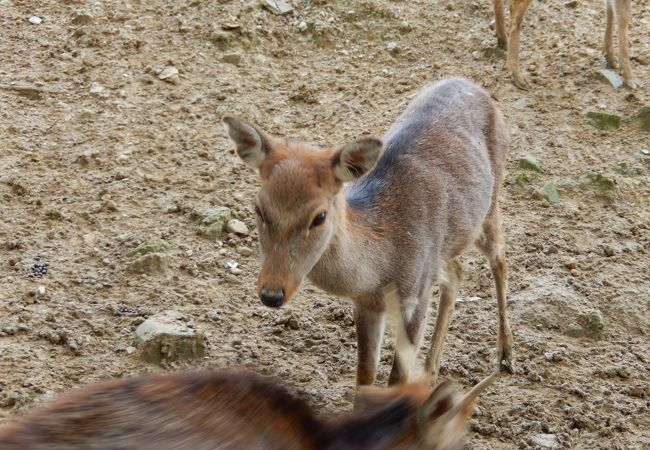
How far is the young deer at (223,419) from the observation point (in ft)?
7.63

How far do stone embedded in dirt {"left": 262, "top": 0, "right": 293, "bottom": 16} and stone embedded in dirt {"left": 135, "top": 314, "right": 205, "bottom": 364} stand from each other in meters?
4.32

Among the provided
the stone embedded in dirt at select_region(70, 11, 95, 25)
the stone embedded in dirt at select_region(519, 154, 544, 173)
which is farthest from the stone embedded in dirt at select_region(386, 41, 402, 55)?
the stone embedded in dirt at select_region(70, 11, 95, 25)

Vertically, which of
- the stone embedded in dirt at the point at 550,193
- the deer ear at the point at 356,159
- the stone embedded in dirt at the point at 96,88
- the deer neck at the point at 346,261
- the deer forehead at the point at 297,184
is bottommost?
the stone embedded in dirt at the point at 550,193

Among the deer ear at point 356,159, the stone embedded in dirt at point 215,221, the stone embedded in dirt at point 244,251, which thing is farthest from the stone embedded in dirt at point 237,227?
the deer ear at point 356,159

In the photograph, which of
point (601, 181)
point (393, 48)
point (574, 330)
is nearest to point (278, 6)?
point (393, 48)

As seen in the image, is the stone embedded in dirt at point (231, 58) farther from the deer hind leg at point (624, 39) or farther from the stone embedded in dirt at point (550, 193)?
the deer hind leg at point (624, 39)

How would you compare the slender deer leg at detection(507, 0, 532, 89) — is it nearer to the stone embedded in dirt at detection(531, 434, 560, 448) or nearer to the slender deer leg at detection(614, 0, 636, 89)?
the slender deer leg at detection(614, 0, 636, 89)

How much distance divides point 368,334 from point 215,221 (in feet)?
6.10

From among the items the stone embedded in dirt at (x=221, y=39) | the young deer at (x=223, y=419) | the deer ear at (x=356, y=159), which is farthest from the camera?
the stone embedded in dirt at (x=221, y=39)

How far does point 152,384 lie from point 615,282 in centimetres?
452

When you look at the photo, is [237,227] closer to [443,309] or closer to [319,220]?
[443,309]

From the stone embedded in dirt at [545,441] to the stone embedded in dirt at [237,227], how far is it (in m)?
2.45

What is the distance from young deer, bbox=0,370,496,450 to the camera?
2326 millimetres

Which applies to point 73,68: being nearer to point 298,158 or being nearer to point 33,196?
point 33,196
